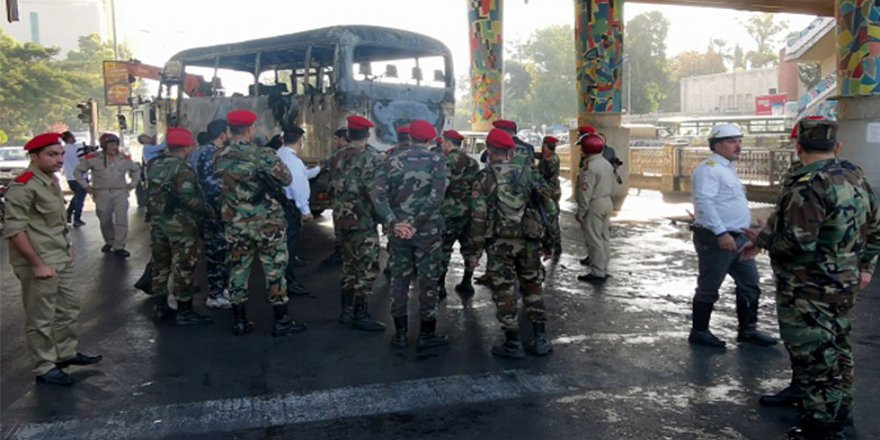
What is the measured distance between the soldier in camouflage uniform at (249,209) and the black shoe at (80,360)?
1.08m

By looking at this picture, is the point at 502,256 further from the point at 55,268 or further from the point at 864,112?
the point at 864,112

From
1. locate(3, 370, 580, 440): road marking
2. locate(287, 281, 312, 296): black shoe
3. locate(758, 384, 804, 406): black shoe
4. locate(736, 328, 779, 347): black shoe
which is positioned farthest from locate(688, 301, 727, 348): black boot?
locate(287, 281, 312, 296): black shoe

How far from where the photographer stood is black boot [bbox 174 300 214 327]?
6.41 meters

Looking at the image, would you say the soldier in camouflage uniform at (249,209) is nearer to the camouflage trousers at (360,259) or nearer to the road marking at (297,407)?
the camouflage trousers at (360,259)

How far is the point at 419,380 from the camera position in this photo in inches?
194

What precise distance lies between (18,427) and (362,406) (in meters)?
1.98

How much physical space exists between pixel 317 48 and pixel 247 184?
5665 millimetres

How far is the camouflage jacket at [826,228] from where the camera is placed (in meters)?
3.79

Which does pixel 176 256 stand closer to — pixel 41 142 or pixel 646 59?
pixel 41 142

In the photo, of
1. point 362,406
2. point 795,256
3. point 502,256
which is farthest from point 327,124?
point 795,256

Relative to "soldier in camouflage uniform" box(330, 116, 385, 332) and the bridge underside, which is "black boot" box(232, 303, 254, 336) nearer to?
"soldier in camouflage uniform" box(330, 116, 385, 332)

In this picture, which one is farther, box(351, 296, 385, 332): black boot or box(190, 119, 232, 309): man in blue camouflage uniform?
box(190, 119, 232, 309): man in blue camouflage uniform

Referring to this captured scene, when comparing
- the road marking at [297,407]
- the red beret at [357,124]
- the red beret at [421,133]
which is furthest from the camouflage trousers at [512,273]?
the red beret at [357,124]

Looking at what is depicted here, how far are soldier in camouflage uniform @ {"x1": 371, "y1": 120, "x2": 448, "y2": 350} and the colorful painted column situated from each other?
1498cm
